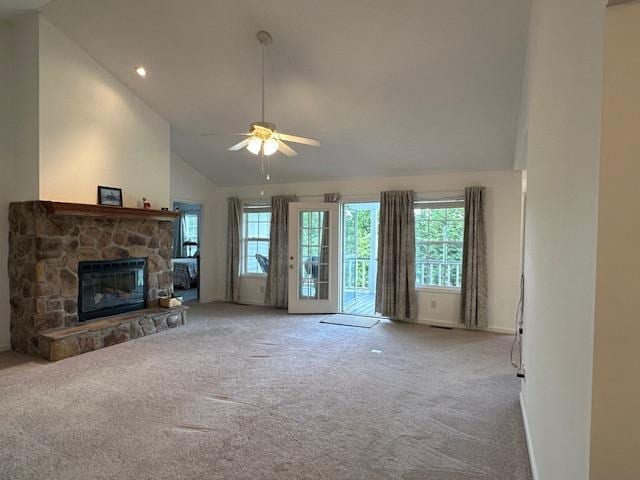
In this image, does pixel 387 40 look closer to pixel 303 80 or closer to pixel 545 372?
pixel 303 80

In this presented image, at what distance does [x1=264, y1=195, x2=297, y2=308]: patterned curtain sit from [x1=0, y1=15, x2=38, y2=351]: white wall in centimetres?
346

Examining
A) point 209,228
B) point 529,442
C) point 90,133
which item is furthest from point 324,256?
point 529,442

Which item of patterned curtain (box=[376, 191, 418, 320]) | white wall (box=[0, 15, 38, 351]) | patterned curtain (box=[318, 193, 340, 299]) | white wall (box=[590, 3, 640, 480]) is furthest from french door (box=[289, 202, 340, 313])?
white wall (box=[590, 3, 640, 480])

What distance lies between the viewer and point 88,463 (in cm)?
216

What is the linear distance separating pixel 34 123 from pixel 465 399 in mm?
5066

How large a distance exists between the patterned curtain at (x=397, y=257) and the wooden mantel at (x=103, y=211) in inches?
122

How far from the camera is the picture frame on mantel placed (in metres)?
4.51

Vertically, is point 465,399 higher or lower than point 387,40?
lower

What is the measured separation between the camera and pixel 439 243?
5570 mm

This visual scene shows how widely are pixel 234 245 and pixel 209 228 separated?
0.64m

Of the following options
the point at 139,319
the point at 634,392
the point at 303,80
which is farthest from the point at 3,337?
the point at 634,392

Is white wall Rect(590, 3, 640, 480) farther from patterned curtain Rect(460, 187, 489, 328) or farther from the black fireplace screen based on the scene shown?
the black fireplace screen

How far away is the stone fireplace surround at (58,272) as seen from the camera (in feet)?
12.9

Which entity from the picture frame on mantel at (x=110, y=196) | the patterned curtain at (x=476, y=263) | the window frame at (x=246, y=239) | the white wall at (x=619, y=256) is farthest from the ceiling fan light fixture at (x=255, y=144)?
the window frame at (x=246, y=239)
